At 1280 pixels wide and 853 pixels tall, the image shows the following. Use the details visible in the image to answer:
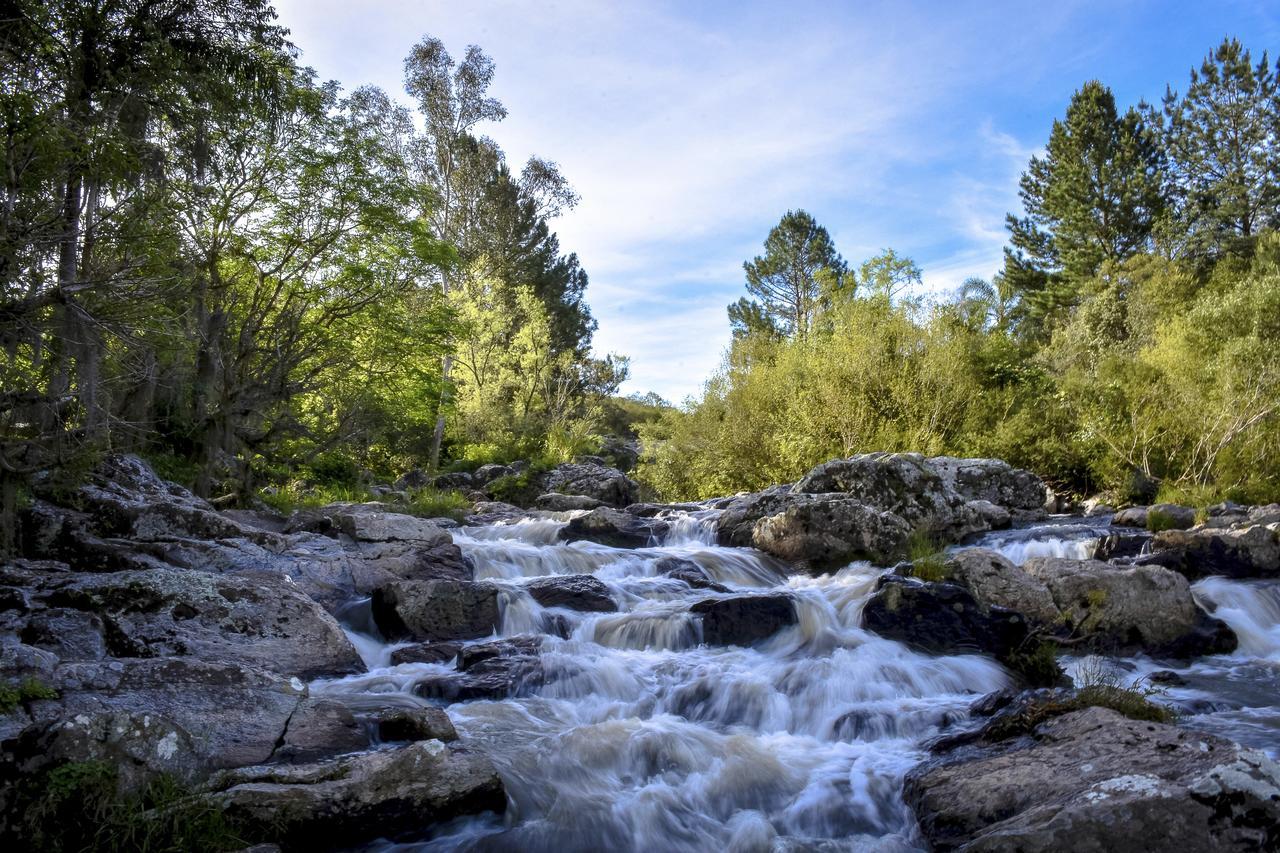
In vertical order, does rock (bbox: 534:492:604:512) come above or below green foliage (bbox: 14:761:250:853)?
above

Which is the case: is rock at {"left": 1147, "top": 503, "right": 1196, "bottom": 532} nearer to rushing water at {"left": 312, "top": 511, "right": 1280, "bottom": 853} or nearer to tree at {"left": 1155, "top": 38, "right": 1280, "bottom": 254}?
rushing water at {"left": 312, "top": 511, "right": 1280, "bottom": 853}

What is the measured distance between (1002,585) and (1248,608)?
3.22m

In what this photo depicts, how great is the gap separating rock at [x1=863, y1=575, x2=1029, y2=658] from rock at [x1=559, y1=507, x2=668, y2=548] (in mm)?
5233

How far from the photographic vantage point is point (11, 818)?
3.49m

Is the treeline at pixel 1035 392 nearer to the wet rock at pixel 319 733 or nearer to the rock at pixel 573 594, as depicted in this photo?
the rock at pixel 573 594

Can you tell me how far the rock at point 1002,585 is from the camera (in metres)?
7.87

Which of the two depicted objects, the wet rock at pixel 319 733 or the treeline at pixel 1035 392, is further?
the treeline at pixel 1035 392

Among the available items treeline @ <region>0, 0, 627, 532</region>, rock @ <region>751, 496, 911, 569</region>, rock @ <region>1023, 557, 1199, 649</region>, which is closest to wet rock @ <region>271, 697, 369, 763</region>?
treeline @ <region>0, 0, 627, 532</region>

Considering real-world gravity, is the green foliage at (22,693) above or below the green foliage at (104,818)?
above

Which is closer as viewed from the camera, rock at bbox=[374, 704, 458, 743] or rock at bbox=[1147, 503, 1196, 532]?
rock at bbox=[374, 704, 458, 743]

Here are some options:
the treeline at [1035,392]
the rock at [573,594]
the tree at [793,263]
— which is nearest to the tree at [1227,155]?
the treeline at [1035,392]

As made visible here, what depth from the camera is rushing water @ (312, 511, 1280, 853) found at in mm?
4656

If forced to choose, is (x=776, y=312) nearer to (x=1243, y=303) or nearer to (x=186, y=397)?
(x=1243, y=303)

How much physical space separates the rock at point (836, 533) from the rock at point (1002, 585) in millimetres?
1940
